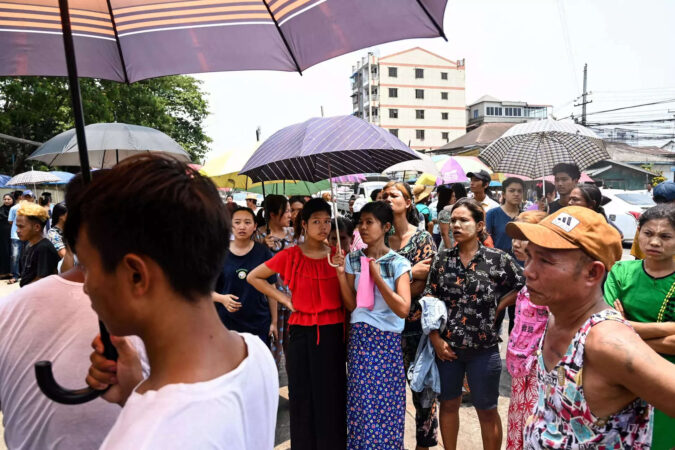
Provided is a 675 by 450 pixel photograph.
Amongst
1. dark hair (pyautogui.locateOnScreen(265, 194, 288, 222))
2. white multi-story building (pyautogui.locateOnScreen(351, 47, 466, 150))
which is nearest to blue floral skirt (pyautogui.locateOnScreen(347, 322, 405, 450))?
dark hair (pyautogui.locateOnScreen(265, 194, 288, 222))

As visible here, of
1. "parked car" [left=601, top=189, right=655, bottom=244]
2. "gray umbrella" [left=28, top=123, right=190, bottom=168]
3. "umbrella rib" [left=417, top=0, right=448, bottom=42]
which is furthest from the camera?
"parked car" [left=601, top=189, right=655, bottom=244]

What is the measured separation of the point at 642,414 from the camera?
152cm

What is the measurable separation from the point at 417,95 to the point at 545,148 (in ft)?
186

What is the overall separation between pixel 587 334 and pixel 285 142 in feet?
8.08

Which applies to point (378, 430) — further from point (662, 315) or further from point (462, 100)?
point (462, 100)

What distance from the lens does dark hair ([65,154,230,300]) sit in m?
0.90

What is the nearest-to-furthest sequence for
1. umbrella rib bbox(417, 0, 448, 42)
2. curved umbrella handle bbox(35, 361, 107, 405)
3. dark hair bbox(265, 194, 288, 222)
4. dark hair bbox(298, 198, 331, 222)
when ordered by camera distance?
curved umbrella handle bbox(35, 361, 107, 405) → umbrella rib bbox(417, 0, 448, 42) → dark hair bbox(298, 198, 331, 222) → dark hair bbox(265, 194, 288, 222)

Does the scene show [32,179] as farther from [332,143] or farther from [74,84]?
[74,84]

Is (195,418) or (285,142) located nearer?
(195,418)

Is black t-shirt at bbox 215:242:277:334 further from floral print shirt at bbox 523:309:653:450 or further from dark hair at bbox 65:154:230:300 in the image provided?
dark hair at bbox 65:154:230:300

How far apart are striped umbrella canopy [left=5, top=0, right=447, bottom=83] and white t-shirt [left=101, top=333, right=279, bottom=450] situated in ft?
6.32

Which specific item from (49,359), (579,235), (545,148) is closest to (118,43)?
(49,359)

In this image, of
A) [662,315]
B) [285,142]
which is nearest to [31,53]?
[285,142]

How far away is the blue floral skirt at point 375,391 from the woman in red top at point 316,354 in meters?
0.13
